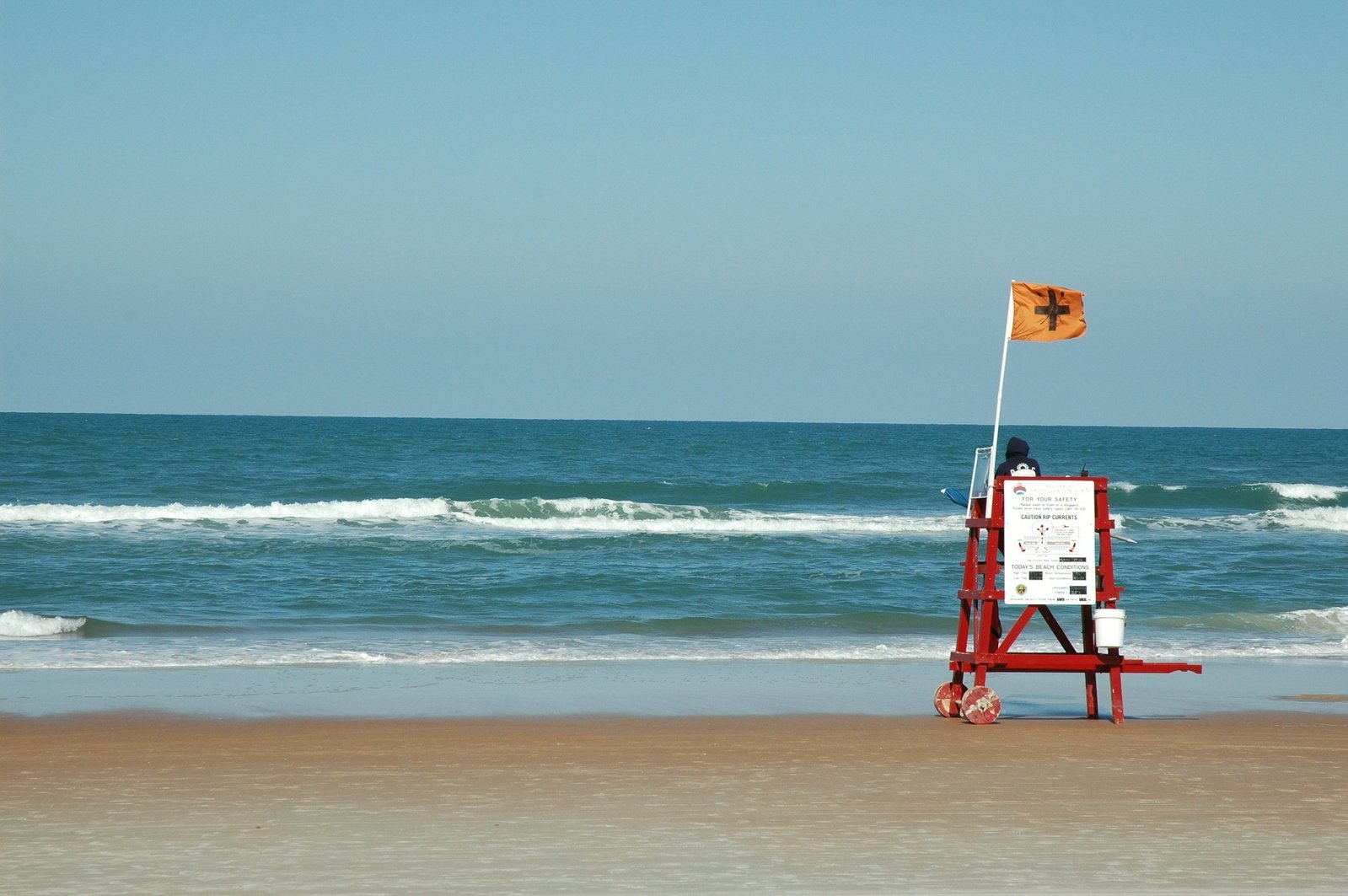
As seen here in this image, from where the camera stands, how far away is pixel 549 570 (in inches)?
813

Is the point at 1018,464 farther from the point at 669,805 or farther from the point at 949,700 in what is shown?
the point at 669,805

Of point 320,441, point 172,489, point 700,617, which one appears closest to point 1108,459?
point 320,441

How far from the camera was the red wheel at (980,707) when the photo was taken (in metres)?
9.38

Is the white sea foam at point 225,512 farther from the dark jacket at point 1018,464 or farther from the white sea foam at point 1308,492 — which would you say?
the white sea foam at point 1308,492

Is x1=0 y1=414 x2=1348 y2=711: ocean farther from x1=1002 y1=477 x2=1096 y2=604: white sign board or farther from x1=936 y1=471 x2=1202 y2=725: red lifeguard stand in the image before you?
x1=1002 y1=477 x2=1096 y2=604: white sign board

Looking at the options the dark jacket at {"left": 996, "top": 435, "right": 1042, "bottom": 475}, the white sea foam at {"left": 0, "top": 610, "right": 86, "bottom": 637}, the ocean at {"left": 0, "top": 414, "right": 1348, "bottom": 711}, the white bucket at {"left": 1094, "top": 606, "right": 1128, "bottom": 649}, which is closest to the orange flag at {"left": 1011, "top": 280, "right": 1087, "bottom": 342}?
the dark jacket at {"left": 996, "top": 435, "right": 1042, "bottom": 475}

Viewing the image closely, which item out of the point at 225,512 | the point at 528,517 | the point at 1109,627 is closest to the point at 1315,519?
the point at 528,517

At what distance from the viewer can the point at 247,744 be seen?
859cm

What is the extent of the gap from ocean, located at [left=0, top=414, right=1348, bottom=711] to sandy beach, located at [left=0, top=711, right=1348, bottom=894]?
230 centimetres

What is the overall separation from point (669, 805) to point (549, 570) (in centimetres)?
1391

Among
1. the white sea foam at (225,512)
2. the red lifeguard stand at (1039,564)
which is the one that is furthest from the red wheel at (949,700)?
the white sea foam at (225,512)

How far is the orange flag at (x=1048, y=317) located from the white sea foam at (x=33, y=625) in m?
10.5

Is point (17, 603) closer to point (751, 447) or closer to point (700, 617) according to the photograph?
point (700, 617)

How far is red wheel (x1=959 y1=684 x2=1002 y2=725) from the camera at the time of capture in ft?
30.8
